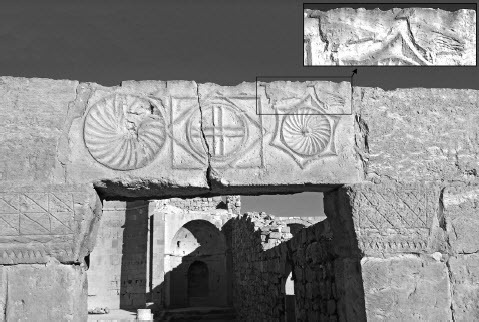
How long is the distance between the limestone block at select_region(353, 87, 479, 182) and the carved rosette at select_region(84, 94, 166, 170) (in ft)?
5.41

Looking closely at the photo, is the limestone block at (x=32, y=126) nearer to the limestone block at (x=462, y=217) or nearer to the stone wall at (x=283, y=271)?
the stone wall at (x=283, y=271)

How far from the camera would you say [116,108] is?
4.00m

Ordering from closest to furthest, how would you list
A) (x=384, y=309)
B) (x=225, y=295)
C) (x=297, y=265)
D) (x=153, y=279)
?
1. (x=384, y=309)
2. (x=297, y=265)
3. (x=153, y=279)
4. (x=225, y=295)

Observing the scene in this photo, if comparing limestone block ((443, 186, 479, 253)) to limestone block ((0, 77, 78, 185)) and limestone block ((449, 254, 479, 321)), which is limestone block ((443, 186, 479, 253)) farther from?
limestone block ((0, 77, 78, 185))

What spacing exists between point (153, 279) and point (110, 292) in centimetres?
227

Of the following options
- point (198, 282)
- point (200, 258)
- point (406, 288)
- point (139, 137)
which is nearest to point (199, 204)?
point (200, 258)

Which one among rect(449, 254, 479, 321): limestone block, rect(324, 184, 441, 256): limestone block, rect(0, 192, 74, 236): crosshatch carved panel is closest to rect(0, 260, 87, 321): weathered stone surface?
rect(0, 192, 74, 236): crosshatch carved panel

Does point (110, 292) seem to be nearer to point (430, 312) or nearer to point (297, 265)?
point (297, 265)

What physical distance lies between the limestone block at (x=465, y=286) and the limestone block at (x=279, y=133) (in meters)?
1.06

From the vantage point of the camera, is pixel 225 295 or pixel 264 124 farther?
pixel 225 295

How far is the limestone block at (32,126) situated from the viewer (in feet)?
12.5

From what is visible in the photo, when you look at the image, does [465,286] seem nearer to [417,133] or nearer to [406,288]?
[406,288]

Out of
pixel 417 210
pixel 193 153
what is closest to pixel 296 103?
pixel 193 153

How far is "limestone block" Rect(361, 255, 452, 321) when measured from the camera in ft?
12.5
